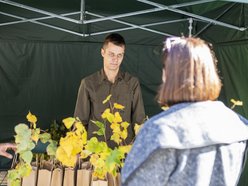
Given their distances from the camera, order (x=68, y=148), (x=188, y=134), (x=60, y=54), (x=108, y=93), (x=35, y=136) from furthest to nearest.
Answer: (x=60, y=54) → (x=108, y=93) → (x=35, y=136) → (x=68, y=148) → (x=188, y=134)

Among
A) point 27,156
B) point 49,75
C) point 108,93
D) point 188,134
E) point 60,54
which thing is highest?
point 60,54

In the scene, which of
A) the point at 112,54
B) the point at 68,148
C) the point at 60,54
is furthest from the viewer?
the point at 60,54

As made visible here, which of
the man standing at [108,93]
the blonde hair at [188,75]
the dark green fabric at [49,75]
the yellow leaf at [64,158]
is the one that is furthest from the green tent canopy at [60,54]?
the blonde hair at [188,75]

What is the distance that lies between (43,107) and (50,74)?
36 cm

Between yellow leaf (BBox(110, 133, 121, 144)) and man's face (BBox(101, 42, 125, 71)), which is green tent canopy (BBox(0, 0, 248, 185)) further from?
yellow leaf (BBox(110, 133, 121, 144))

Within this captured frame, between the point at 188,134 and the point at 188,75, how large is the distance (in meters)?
0.16

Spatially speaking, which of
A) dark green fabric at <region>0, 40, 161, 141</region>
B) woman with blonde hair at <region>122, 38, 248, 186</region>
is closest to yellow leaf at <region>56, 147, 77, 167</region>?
woman with blonde hair at <region>122, 38, 248, 186</region>

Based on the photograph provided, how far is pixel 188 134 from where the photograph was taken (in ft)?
3.55

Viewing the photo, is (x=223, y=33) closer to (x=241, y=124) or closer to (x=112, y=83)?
(x=112, y=83)

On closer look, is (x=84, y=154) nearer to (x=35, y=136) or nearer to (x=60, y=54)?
(x=35, y=136)

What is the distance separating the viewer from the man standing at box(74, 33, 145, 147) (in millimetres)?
2518

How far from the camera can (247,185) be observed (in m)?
3.37

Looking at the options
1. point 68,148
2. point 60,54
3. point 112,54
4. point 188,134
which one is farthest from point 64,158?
point 60,54

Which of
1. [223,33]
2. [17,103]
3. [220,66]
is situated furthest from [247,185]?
[17,103]
